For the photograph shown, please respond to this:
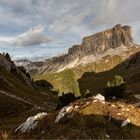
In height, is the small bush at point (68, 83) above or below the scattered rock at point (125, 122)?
above

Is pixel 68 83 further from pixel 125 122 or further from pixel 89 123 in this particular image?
pixel 89 123

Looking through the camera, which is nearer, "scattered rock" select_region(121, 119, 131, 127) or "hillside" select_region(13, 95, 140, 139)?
"hillside" select_region(13, 95, 140, 139)

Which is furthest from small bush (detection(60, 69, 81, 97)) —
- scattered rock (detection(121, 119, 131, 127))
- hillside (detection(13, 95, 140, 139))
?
scattered rock (detection(121, 119, 131, 127))

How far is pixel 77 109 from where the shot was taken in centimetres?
4259

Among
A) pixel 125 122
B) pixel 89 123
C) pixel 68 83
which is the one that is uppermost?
pixel 68 83

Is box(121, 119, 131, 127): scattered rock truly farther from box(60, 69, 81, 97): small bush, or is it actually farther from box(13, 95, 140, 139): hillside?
box(60, 69, 81, 97): small bush

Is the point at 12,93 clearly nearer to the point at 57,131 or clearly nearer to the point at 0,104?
the point at 0,104

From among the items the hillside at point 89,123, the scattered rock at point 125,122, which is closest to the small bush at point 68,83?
the hillside at point 89,123

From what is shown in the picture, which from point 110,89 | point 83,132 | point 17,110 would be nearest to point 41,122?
point 83,132

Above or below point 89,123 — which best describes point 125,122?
below

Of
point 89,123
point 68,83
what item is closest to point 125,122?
point 89,123

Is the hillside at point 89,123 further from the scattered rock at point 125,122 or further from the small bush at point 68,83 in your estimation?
the small bush at point 68,83

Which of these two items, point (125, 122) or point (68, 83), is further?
point (68, 83)

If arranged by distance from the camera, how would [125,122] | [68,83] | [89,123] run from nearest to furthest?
[89,123] → [125,122] → [68,83]
